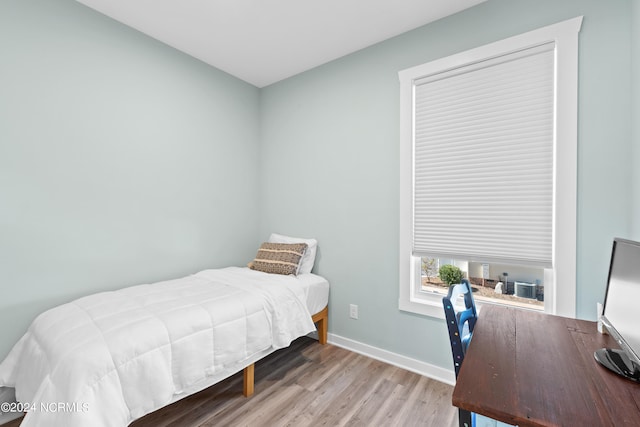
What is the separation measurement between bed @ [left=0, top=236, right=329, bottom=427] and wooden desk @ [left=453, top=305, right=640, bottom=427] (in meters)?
1.38

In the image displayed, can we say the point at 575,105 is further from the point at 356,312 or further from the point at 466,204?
the point at 356,312

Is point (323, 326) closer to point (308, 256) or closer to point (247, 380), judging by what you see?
point (308, 256)

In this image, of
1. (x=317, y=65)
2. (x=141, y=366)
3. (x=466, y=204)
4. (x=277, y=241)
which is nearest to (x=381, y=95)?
(x=317, y=65)

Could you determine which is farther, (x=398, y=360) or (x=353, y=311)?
(x=353, y=311)

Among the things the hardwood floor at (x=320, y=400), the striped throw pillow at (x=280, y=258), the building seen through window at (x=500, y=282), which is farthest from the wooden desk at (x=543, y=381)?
the striped throw pillow at (x=280, y=258)

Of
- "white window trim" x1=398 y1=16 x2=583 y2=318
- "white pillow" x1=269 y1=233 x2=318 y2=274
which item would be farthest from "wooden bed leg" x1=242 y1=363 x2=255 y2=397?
"white window trim" x1=398 y1=16 x2=583 y2=318

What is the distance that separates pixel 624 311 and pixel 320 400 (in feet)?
5.62

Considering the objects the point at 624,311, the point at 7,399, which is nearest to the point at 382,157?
the point at 624,311

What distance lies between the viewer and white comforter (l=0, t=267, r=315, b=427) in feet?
4.12

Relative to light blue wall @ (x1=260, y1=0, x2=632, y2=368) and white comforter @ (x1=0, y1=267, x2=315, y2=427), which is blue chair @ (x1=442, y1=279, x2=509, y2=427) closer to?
light blue wall @ (x1=260, y1=0, x2=632, y2=368)

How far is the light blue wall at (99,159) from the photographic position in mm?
1834

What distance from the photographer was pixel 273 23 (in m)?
2.30

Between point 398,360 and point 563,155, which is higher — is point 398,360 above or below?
below

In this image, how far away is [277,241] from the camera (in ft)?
10.4
